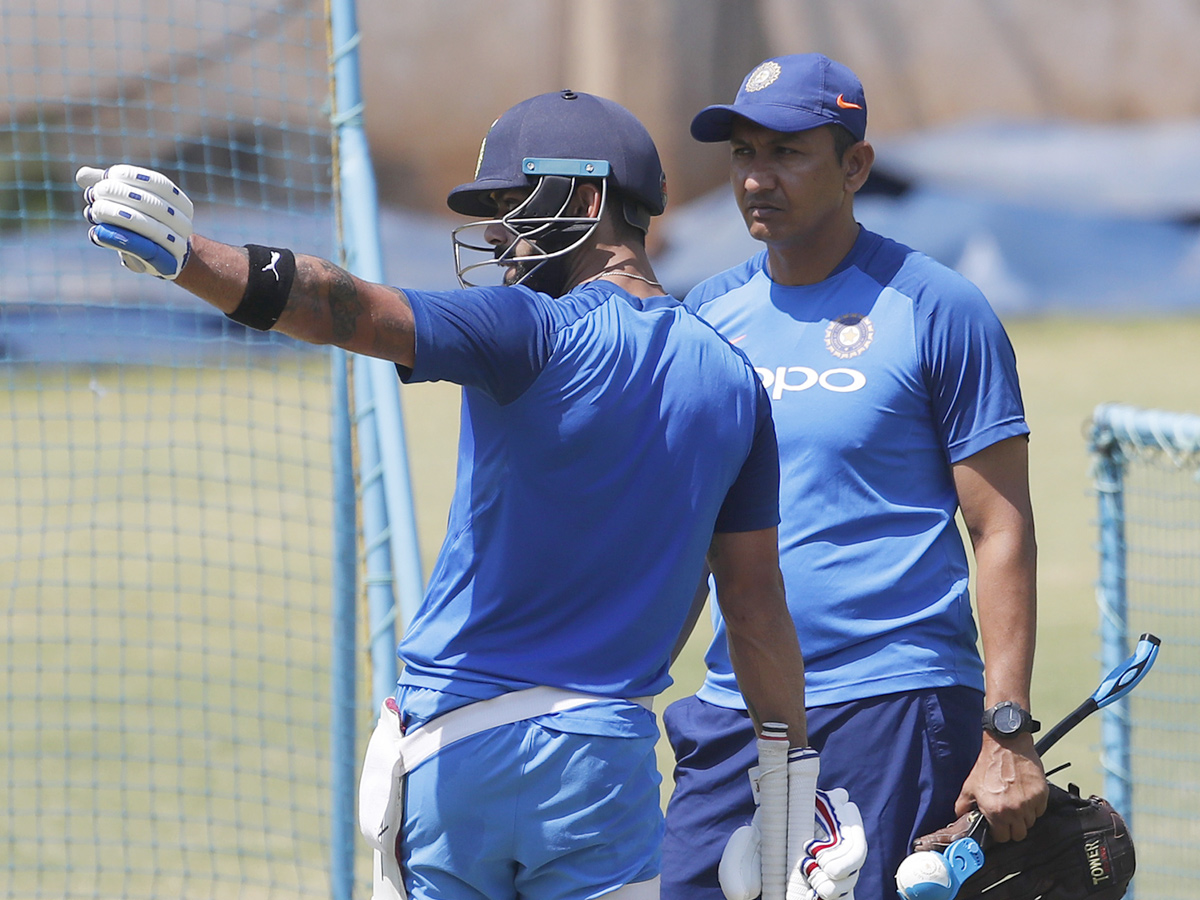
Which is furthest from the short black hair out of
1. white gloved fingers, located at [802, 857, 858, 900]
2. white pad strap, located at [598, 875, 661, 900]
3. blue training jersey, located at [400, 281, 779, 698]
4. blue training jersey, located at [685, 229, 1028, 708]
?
white pad strap, located at [598, 875, 661, 900]

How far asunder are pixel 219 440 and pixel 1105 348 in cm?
915

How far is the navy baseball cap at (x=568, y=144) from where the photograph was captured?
7.03 feet

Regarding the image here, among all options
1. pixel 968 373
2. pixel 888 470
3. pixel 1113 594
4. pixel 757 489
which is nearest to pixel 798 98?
pixel 968 373

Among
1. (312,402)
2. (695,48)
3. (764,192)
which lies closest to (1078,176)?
(695,48)

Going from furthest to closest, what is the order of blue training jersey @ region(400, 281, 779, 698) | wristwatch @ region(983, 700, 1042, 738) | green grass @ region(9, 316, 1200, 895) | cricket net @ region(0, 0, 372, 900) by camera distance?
green grass @ region(9, 316, 1200, 895) → cricket net @ region(0, 0, 372, 900) → wristwatch @ region(983, 700, 1042, 738) → blue training jersey @ region(400, 281, 779, 698)

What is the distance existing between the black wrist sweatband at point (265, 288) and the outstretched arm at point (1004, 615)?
143 centimetres

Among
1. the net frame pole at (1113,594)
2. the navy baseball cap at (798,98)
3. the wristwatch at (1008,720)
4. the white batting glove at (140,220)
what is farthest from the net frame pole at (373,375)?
the net frame pole at (1113,594)

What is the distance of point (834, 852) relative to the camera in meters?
2.28

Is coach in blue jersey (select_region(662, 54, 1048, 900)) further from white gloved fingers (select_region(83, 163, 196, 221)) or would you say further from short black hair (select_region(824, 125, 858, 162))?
white gloved fingers (select_region(83, 163, 196, 221))

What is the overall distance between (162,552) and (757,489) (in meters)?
7.13

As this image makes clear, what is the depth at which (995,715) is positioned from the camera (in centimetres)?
259

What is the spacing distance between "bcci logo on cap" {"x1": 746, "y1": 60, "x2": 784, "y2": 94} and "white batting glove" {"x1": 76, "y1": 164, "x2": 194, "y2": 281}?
1494 millimetres

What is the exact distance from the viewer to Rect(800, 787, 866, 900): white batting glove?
7.39 ft

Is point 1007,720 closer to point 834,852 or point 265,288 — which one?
point 834,852
